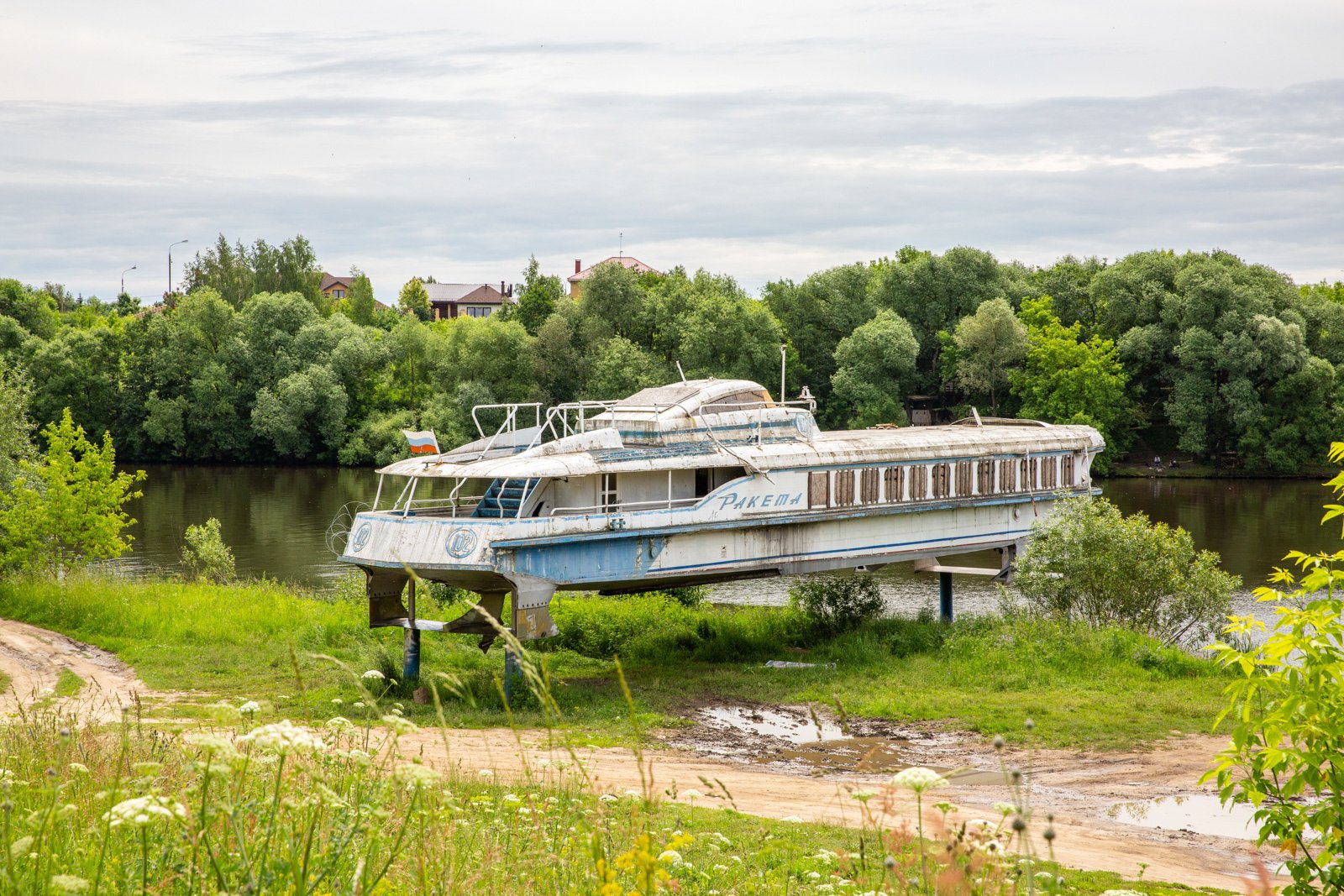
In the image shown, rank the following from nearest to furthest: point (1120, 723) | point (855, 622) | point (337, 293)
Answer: point (1120, 723)
point (855, 622)
point (337, 293)

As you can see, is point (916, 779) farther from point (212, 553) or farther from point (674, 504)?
point (212, 553)

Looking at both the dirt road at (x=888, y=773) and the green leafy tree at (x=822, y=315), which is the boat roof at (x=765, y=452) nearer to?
the dirt road at (x=888, y=773)

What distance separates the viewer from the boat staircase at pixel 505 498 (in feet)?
77.6

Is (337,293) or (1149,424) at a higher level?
(337,293)

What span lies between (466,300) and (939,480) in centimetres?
12390

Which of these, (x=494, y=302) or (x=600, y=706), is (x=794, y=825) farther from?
(x=494, y=302)

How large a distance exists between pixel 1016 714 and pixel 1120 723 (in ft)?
5.70

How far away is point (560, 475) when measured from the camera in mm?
23438

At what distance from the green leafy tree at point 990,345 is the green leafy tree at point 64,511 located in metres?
48.8

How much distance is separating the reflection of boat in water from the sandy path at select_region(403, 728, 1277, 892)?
145 inches

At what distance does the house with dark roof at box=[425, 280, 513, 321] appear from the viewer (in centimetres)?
14888

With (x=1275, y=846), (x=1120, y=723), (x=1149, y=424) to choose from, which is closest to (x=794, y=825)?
(x=1275, y=846)

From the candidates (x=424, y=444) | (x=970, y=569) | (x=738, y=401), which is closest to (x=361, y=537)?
(x=424, y=444)

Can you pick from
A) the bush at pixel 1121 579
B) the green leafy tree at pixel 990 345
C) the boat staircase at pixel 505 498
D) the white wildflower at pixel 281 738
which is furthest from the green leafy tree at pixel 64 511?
the green leafy tree at pixel 990 345
